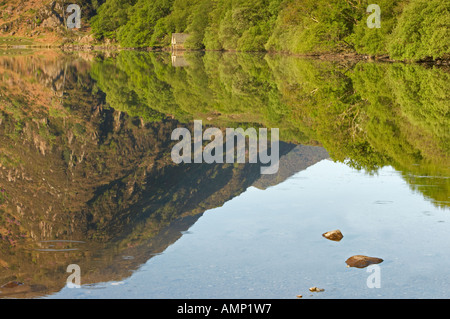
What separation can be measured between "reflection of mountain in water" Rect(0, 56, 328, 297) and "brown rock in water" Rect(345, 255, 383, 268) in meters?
3.10

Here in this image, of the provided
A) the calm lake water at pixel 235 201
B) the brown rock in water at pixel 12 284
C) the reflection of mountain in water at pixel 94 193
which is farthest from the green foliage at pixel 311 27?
the brown rock in water at pixel 12 284

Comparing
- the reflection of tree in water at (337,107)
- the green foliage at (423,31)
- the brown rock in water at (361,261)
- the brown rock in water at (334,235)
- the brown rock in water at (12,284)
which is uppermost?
the green foliage at (423,31)

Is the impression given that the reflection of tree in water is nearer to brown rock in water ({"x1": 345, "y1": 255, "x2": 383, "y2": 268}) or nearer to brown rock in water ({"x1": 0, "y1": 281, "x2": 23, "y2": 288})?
brown rock in water ({"x1": 345, "y1": 255, "x2": 383, "y2": 268})

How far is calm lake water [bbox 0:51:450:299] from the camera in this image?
28.4ft

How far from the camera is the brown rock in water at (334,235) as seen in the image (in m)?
10.7

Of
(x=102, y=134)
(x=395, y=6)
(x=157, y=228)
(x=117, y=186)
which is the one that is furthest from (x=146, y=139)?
(x=395, y=6)

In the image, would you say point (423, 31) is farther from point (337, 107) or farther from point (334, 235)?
point (334, 235)

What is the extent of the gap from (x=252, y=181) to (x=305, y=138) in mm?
6744

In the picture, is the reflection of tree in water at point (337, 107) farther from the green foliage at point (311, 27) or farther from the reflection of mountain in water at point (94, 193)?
the green foliage at point (311, 27)

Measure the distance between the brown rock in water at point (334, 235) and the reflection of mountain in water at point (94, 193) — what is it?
2730 millimetres

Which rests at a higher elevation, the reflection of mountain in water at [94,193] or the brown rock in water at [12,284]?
the reflection of mountain in water at [94,193]

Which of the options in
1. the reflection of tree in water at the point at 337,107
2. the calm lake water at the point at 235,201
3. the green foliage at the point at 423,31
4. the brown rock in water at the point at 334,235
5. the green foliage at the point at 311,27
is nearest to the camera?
the calm lake water at the point at 235,201

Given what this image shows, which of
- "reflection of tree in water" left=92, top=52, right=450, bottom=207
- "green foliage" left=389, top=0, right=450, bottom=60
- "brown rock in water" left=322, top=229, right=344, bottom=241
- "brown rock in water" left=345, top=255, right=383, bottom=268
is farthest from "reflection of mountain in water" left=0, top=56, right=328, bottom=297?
"green foliage" left=389, top=0, right=450, bottom=60
